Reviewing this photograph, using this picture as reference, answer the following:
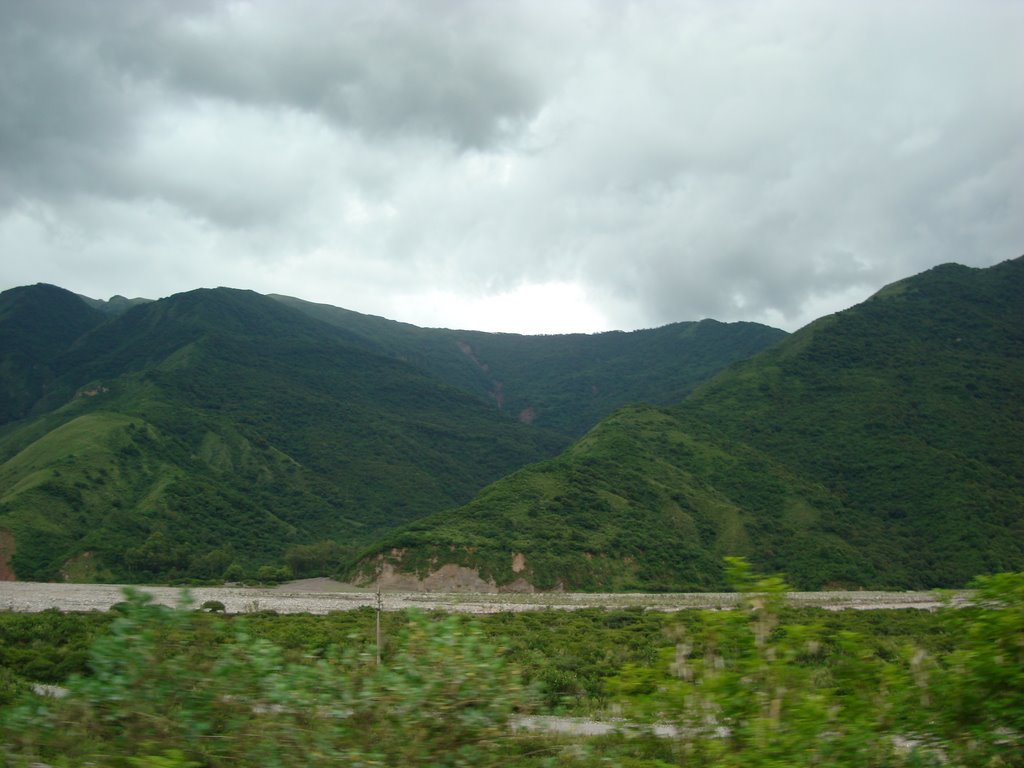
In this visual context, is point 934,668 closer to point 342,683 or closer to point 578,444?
point 342,683

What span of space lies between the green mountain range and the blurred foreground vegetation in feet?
189

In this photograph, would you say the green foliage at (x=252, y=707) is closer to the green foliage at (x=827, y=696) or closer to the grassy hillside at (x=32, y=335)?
the green foliage at (x=827, y=696)

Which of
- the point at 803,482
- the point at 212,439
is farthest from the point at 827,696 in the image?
the point at 212,439

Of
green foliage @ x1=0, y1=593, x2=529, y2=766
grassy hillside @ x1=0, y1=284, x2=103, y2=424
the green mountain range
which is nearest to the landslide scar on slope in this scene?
the green mountain range

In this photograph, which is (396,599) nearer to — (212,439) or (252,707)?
(252,707)

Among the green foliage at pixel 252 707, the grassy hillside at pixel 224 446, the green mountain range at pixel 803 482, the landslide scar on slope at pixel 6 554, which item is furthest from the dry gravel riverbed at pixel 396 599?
the green foliage at pixel 252 707

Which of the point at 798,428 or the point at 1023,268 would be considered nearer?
the point at 798,428

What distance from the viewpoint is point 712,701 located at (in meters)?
5.17

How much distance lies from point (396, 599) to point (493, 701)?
52.9 meters

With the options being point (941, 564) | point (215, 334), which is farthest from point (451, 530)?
point (215, 334)

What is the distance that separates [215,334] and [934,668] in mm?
155414

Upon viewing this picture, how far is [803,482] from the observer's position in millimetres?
82688

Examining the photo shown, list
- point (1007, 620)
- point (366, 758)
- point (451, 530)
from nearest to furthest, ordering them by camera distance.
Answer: point (366, 758) < point (1007, 620) < point (451, 530)

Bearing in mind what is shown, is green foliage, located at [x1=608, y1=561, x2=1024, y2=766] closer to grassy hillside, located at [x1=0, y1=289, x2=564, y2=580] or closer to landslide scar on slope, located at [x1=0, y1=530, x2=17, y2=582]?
grassy hillside, located at [x1=0, y1=289, x2=564, y2=580]
